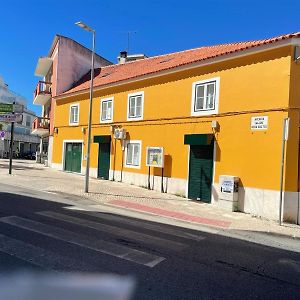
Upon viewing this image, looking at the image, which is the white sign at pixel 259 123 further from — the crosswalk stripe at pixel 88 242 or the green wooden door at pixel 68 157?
the green wooden door at pixel 68 157

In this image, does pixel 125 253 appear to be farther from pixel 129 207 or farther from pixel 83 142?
pixel 83 142

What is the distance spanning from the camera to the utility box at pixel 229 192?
13.4 meters

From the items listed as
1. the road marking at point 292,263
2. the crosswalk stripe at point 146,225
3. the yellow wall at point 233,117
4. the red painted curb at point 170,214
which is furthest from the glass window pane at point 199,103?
the road marking at point 292,263

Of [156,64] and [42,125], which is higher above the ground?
[156,64]

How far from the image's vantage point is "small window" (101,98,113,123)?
20875mm

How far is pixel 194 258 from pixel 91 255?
71.8 inches

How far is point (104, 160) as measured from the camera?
2103 centimetres

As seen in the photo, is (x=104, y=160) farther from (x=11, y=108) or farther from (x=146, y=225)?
(x=146, y=225)

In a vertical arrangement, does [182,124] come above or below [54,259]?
above

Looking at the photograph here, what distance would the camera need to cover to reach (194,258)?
667cm

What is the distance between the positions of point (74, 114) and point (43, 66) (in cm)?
1078

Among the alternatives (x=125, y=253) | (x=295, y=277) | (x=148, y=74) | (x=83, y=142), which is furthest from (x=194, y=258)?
(x=83, y=142)

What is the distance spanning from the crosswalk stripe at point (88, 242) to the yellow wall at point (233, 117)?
7.30 m

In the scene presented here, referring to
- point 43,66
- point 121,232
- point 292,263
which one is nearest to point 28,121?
point 43,66
